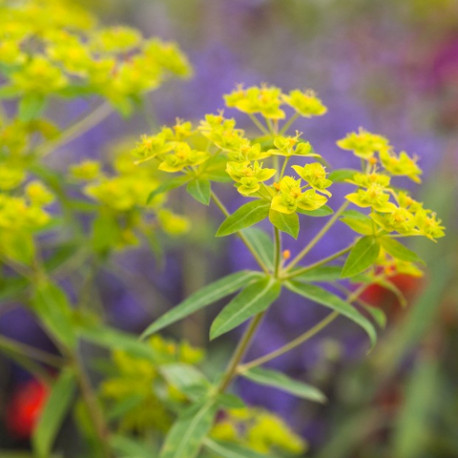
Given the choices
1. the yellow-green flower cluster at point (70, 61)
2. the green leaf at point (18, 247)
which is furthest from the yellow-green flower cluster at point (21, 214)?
the yellow-green flower cluster at point (70, 61)

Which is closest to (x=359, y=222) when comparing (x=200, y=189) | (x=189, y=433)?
(x=200, y=189)

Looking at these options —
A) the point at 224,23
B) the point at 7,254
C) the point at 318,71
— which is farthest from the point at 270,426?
the point at 224,23

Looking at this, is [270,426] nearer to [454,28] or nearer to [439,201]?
[439,201]

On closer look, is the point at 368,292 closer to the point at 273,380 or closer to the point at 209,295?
the point at 273,380

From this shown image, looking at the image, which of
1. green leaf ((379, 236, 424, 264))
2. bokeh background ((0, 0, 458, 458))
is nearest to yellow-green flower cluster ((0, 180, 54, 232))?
green leaf ((379, 236, 424, 264))

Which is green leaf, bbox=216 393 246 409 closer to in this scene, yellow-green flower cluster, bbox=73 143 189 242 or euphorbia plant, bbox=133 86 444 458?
euphorbia plant, bbox=133 86 444 458

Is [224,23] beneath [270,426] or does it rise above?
above
